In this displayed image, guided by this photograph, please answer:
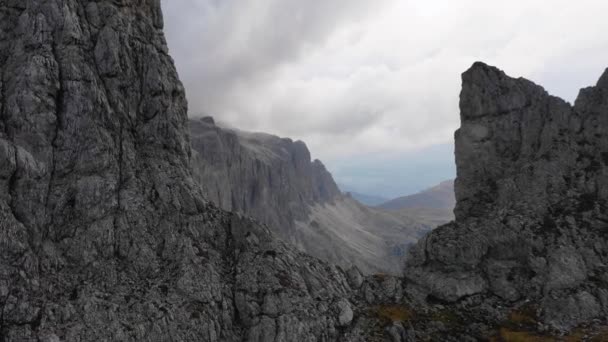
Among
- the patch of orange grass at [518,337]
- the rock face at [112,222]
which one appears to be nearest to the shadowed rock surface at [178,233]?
the rock face at [112,222]

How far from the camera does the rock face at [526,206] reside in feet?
143

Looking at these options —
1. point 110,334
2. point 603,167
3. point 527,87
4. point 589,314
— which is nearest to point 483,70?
point 527,87

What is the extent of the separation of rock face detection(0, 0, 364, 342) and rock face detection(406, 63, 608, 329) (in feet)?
53.2

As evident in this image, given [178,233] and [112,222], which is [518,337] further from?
[112,222]

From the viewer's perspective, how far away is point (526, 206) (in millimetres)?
49688

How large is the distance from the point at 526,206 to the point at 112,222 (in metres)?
51.8

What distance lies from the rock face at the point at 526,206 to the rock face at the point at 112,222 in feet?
53.2

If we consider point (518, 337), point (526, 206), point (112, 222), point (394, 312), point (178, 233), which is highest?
point (112, 222)

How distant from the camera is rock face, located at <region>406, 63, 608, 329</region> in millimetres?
43688

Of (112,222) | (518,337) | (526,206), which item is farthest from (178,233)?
(526,206)

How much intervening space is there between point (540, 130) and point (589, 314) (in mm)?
25815

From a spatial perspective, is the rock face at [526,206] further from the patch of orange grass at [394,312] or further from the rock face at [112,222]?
the rock face at [112,222]

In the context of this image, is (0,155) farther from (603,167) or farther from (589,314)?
(603,167)

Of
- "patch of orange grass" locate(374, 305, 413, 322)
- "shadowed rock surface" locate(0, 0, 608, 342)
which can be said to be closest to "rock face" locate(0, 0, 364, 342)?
"shadowed rock surface" locate(0, 0, 608, 342)
